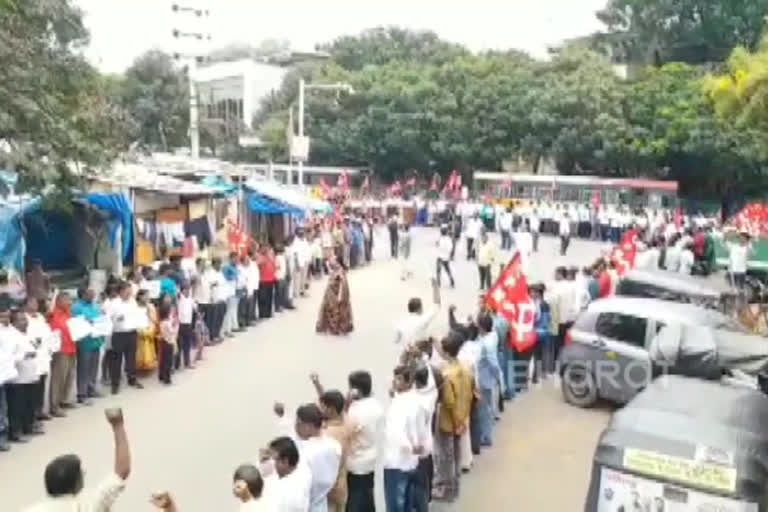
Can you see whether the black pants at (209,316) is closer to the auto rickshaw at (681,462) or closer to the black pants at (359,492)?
the black pants at (359,492)

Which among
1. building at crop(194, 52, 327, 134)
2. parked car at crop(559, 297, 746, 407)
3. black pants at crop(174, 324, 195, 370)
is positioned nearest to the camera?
parked car at crop(559, 297, 746, 407)

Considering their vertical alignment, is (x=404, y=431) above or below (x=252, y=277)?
above

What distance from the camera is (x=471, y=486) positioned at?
30.8 feet

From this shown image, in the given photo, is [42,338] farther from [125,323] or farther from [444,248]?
[444,248]

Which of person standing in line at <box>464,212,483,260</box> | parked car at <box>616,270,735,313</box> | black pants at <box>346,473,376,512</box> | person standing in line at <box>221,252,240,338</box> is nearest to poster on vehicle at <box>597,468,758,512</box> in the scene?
black pants at <box>346,473,376,512</box>

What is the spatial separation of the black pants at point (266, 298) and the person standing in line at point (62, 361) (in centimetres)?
679

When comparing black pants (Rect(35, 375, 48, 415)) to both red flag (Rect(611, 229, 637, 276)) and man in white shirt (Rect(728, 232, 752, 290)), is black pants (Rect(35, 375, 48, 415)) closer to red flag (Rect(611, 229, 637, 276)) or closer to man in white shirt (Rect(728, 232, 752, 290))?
red flag (Rect(611, 229, 637, 276))

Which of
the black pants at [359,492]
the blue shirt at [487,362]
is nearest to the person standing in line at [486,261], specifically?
the blue shirt at [487,362]

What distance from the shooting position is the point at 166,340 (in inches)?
505

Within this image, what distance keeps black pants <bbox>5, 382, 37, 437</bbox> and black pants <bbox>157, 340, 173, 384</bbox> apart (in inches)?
104

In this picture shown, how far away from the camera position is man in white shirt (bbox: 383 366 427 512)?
281 inches

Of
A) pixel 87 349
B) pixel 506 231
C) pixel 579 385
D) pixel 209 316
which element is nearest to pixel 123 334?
pixel 87 349

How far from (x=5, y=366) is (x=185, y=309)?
3946mm

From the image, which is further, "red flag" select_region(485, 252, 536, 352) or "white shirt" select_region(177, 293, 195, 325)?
"white shirt" select_region(177, 293, 195, 325)
